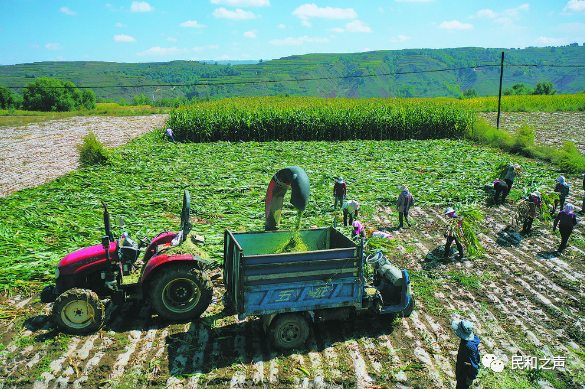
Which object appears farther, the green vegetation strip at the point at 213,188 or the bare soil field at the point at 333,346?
the green vegetation strip at the point at 213,188

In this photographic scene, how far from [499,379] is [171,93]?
18049 cm

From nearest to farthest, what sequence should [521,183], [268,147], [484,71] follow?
[521,183], [268,147], [484,71]

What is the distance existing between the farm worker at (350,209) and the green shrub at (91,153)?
39.9ft

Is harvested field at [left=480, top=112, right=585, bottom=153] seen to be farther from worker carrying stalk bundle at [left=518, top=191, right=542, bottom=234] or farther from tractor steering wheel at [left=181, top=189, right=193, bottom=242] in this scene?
tractor steering wheel at [left=181, top=189, right=193, bottom=242]

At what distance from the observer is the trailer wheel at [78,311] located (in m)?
5.66

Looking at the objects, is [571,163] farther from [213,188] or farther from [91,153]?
[91,153]

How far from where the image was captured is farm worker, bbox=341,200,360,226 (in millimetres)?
10133

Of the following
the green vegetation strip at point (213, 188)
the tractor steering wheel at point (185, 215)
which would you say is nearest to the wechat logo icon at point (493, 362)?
the tractor steering wheel at point (185, 215)

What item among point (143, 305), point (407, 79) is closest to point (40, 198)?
point (143, 305)

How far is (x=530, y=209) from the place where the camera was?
10.3m

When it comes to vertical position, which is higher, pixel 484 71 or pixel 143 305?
pixel 484 71

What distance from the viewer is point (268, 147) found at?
918 inches

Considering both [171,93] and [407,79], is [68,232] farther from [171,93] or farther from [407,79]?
[407,79]

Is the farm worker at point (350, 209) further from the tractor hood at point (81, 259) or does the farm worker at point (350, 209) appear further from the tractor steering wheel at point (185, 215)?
the tractor hood at point (81, 259)
